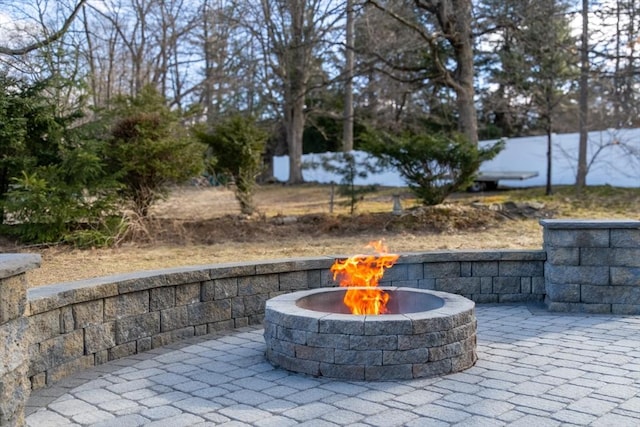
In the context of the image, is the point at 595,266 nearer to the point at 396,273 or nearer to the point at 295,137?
the point at 396,273

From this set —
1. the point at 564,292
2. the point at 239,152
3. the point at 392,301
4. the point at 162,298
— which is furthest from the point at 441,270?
the point at 239,152

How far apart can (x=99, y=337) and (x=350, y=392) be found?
2.09 m

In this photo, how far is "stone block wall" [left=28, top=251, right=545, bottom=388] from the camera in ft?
14.3

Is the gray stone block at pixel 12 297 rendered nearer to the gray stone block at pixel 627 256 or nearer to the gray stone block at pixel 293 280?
the gray stone block at pixel 293 280

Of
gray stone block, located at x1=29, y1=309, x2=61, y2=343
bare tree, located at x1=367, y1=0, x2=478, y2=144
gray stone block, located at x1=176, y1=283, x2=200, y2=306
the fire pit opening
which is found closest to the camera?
gray stone block, located at x1=29, y1=309, x2=61, y2=343

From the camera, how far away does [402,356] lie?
4277mm

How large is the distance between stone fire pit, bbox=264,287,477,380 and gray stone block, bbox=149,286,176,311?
1218 mm

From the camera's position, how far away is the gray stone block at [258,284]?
5.98 metres

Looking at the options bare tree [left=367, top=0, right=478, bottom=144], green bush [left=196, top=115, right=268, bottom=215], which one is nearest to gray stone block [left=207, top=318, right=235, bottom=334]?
green bush [left=196, top=115, right=268, bottom=215]

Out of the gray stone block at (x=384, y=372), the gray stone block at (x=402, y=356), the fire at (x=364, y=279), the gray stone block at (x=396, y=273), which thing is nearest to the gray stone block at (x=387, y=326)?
the gray stone block at (x=402, y=356)

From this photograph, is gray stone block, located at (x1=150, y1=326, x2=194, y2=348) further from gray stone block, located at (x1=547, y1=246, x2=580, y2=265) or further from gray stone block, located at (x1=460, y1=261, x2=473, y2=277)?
gray stone block, located at (x1=547, y1=246, x2=580, y2=265)

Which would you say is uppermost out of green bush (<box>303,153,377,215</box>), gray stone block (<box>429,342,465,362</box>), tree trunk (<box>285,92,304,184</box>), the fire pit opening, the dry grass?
tree trunk (<box>285,92,304,184</box>)

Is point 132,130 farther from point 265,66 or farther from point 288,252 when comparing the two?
point 265,66

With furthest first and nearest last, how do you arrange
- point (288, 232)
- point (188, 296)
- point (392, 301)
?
1. point (288, 232)
2. point (188, 296)
3. point (392, 301)
